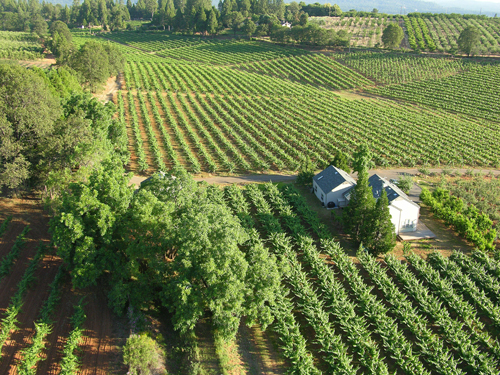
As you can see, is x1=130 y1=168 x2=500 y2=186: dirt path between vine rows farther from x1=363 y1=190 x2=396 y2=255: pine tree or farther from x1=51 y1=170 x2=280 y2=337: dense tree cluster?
x1=51 y1=170 x2=280 y2=337: dense tree cluster

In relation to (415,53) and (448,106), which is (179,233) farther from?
(415,53)

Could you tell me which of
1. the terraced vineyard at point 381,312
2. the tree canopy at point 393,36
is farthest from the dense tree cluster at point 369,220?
the tree canopy at point 393,36

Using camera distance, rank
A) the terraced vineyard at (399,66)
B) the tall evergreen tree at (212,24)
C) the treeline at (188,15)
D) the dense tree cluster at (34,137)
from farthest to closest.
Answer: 1. the treeline at (188,15)
2. the tall evergreen tree at (212,24)
3. the terraced vineyard at (399,66)
4. the dense tree cluster at (34,137)

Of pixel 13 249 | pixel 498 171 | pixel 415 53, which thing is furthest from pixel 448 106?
pixel 13 249

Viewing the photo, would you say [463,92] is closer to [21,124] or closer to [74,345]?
[21,124]

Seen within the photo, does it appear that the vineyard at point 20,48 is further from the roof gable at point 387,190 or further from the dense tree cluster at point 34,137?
the roof gable at point 387,190

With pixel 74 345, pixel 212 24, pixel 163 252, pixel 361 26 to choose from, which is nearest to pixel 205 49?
pixel 212 24
